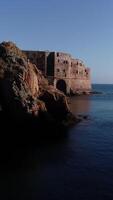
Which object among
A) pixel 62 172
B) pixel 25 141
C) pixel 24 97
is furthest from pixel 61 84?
pixel 62 172

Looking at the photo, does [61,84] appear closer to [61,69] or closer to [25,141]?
[61,69]

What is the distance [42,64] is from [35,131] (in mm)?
80823

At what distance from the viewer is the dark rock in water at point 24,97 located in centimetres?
4550

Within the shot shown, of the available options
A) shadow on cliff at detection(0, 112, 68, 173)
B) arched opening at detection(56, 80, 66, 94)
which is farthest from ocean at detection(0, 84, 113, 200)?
arched opening at detection(56, 80, 66, 94)

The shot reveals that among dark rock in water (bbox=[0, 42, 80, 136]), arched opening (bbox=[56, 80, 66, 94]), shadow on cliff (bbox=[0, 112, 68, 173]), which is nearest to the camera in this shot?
shadow on cliff (bbox=[0, 112, 68, 173])

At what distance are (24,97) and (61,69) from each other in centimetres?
8439

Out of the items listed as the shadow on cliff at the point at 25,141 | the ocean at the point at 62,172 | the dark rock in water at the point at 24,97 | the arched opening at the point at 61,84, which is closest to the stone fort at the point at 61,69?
the arched opening at the point at 61,84

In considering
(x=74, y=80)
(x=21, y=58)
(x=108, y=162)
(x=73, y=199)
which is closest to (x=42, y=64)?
(x=74, y=80)

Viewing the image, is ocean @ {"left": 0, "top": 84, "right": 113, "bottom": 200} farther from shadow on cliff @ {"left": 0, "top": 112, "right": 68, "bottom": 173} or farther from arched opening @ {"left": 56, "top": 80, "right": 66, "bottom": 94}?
arched opening @ {"left": 56, "top": 80, "right": 66, "bottom": 94}

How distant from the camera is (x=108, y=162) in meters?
34.0

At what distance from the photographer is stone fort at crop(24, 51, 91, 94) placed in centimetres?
12519

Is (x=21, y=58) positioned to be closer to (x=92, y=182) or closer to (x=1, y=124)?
(x=1, y=124)

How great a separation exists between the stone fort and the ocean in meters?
79.4

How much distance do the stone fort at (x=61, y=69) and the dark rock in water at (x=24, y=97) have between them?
6397 cm
